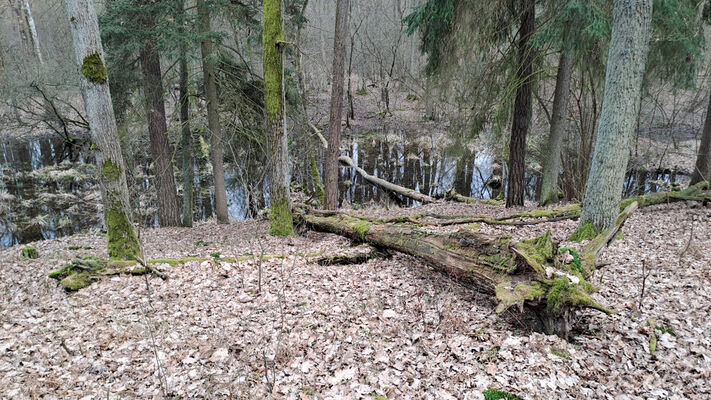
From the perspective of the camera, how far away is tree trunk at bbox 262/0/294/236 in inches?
296

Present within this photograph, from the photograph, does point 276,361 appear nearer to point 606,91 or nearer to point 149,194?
point 606,91

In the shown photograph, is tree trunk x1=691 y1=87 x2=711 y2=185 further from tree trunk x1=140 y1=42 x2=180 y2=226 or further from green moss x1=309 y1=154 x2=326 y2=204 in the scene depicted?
tree trunk x1=140 y1=42 x2=180 y2=226

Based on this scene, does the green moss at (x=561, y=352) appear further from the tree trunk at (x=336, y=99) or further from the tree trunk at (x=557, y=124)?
the tree trunk at (x=557, y=124)

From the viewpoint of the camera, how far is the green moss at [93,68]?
546 cm

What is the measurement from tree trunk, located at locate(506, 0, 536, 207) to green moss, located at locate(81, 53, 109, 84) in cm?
848

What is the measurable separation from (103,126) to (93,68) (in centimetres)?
85

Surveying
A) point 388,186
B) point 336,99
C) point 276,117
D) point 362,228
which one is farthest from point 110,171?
point 388,186

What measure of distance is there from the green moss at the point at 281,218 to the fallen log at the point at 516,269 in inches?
133

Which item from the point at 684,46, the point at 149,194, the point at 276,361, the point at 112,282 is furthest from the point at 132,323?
the point at 149,194

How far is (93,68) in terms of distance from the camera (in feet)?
18.0

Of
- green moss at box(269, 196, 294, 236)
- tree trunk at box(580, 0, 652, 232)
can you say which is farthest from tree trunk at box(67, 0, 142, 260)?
tree trunk at box(580, 0, 652, 232)

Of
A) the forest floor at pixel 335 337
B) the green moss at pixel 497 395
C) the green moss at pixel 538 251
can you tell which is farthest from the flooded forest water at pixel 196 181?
the green moss at pixel 497 395

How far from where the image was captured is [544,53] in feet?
30.1

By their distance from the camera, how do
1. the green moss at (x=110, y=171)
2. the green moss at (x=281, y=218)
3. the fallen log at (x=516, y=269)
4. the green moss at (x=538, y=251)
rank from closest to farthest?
1. the fallen log at (x=516, y=269)
2. the green moss at (x=538, y=251)
3. the green moss at (x=110, y=171)
4. the green moss at (x=281, y=218)
